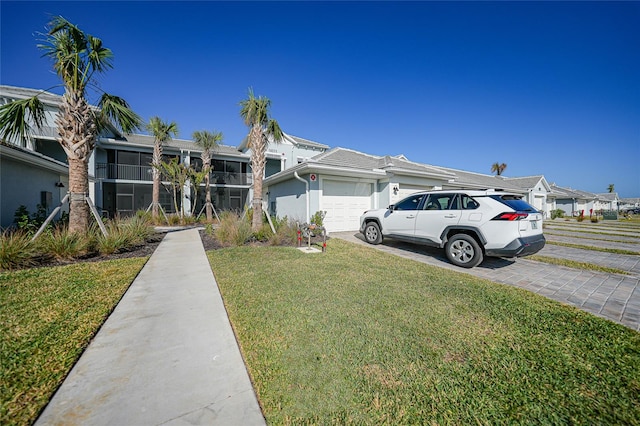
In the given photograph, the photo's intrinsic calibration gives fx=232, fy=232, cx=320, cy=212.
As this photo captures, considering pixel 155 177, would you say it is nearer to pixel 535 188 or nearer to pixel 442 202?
→ pixel 442 202

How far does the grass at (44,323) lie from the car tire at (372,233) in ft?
23.0

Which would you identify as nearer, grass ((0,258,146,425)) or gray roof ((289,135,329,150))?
grass ((0,258,146,425))

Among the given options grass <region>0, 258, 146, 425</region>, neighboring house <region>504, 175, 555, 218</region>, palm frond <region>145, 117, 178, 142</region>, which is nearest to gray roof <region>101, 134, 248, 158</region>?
palm frond <region>145, 117, 178, 142</region>

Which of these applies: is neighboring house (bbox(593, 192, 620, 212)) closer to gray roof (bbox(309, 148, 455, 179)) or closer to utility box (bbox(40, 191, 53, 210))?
gray roof (bbox(309, 148, 455, 179))

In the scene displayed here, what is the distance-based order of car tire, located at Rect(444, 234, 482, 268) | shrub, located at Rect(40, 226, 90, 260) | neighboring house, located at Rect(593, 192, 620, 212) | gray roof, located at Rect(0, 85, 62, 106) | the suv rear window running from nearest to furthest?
the suv rear window, car tire, located at Rect(444, 234, 482, 268), shrub, located at Rect(40, 226, 90, 260), gray roof, located at Rect(0, 85, 62, 106), neighboring house, located at Rect(593, 192, 620, 212)

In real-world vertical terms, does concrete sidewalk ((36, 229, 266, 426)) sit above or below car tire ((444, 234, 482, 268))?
below

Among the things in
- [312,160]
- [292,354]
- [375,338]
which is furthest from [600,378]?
[312,160]

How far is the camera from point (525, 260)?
261 inches

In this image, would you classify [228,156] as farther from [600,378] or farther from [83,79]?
[600,378]

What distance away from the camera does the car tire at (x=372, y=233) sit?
27.7 ft

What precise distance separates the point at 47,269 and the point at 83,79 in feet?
18.9

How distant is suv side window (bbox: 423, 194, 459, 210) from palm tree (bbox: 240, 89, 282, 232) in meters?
6.74

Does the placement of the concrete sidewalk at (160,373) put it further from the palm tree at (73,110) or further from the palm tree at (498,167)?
the palm tree at (498,167)

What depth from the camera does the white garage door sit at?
464 inches
